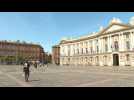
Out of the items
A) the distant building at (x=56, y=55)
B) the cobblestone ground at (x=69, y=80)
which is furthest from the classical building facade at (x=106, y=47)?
the cobblestone ground at (x=69, y=80)

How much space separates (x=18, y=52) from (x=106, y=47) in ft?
226

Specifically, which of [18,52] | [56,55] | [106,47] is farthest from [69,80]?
[18,52]

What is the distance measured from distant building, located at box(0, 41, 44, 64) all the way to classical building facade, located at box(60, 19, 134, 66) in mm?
32328

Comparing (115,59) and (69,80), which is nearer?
(69,80)

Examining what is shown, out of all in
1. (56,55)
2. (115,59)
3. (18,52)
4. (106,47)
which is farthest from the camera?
(18,52)

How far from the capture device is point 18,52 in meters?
130

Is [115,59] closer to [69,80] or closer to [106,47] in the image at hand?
[106,47]

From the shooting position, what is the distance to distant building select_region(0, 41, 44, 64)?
117500 millimetres

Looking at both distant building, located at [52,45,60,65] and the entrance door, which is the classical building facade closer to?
the entrance door

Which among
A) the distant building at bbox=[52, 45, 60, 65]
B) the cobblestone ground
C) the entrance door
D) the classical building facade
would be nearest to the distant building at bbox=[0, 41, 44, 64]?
the distant building at bbox=[52, 45, 60, 65]

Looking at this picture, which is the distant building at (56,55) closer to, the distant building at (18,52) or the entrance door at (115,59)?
the distant building at (18,52)

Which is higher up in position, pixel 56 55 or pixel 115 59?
pixel 56 55

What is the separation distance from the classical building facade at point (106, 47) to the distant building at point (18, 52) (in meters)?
32.3
